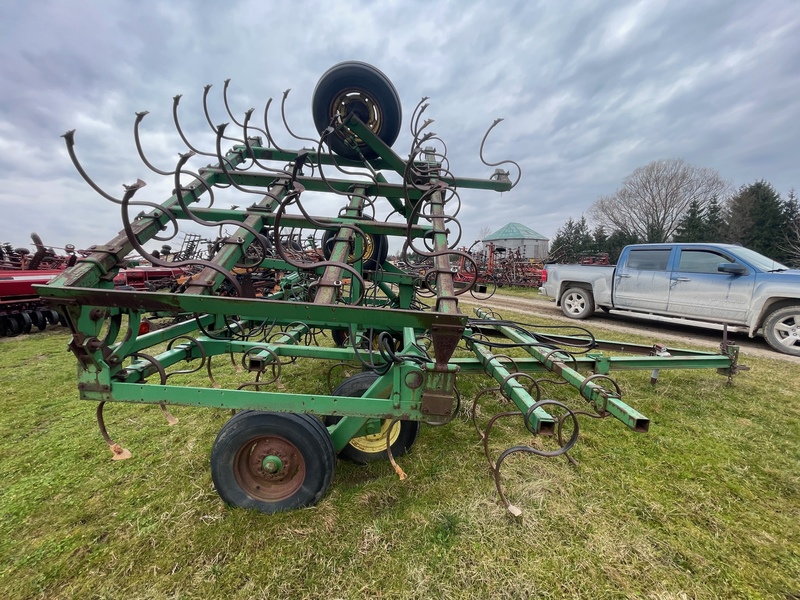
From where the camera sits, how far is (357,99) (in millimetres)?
3348

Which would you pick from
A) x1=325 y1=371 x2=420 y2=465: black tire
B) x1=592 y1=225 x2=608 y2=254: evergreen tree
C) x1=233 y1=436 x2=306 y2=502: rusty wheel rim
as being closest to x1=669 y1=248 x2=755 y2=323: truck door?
x1=325 y1=371 x2=420 y2=465: black tire

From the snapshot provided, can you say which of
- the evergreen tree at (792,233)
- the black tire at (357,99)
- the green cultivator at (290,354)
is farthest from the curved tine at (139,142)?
the evergreen tree at (792,233)

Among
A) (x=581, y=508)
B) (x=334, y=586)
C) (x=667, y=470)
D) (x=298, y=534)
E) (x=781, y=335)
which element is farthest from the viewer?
(x=781, y=335)

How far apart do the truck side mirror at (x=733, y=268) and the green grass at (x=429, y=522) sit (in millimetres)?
4150

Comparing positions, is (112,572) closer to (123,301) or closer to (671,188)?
(123,301)

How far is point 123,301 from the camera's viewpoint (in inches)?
65.6

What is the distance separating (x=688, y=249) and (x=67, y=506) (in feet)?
31.1

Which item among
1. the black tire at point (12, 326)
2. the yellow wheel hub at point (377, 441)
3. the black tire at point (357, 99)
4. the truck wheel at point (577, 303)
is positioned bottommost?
the black tire at point (12, 326)

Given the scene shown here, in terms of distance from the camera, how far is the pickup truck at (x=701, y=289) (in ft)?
18.3

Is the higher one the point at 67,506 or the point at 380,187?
the point at 380,187

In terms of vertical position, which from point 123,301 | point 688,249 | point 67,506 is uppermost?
point 688,249

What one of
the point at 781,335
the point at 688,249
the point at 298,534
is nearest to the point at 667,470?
the point at 298,534

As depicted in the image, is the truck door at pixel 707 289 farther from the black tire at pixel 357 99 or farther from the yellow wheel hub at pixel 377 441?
the yellow wheel hub at pixel 377 441

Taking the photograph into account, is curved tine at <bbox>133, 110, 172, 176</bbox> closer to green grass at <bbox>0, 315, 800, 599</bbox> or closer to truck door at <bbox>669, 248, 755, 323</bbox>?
green grass at <bbox>0, 315, 800, 599</bbox>
